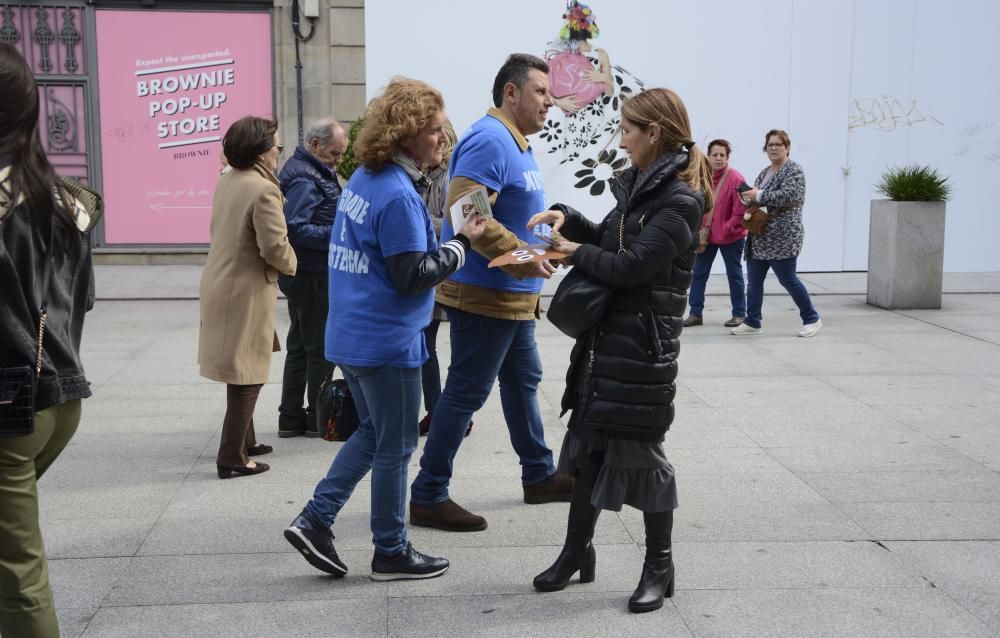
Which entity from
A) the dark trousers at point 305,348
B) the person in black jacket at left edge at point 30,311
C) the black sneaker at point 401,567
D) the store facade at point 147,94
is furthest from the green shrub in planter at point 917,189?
the person in black jacket at left edge at point 30,311

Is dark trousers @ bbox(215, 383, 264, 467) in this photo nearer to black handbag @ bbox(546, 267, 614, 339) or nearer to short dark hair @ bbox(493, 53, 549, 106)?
short dark hair @ bbox(493, 53, 549, 106)

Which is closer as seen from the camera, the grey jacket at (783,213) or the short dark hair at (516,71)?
the short dark hair at (516,71)

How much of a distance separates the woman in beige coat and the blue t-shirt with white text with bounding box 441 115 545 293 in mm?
1040

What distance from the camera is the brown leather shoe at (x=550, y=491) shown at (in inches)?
197

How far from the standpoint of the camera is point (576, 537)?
3.98 m

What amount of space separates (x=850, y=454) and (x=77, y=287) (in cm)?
417

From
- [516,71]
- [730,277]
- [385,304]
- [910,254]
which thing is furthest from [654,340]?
[910,254]

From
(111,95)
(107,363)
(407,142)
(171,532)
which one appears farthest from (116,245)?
(407,142)

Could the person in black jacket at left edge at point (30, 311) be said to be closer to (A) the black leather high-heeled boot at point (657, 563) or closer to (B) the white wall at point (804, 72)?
(A) the black leather high-heeled boot at point (657, 563)

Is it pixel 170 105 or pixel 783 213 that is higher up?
pixel 170 105

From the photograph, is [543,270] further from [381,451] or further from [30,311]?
[30,311]

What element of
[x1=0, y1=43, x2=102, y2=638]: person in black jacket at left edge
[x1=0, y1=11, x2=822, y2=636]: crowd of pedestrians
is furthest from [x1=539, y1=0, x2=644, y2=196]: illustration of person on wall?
[x1=0, y1=43, x2=102, y2=638]: person in black jacket at left edge

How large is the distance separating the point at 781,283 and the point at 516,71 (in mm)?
5301

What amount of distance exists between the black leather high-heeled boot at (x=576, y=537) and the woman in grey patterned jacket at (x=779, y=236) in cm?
588
